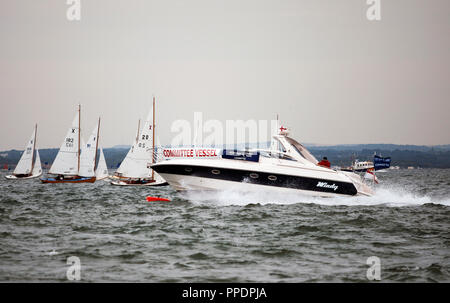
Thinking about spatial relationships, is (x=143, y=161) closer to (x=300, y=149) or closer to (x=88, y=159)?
(x=88, y=159)

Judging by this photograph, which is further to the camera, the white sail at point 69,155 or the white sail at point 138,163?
the white sail at point 69,155

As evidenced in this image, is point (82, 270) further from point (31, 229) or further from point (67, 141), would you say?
point (67, 141)

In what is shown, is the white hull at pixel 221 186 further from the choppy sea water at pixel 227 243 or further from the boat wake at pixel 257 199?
the choppy sea water at pixel 227 243

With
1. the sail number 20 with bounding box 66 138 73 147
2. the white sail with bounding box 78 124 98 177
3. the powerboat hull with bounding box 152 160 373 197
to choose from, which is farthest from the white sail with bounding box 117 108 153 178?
the powerboat hull with bounding box 152 160 373 197

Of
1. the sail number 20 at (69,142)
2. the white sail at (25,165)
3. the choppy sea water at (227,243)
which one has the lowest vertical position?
the white sail at (25,165)

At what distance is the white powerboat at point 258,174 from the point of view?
20.6m

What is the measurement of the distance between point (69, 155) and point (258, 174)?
39.0 meters

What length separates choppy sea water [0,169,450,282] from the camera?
9.46 meters

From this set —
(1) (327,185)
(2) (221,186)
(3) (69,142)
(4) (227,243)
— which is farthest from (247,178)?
(3) (69,142)

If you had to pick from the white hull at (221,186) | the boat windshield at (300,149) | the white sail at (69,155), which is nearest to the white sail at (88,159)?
the white sail at (69,155)

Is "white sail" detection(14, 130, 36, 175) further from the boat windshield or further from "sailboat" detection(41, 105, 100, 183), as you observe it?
the boat windshield

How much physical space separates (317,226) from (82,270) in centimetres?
826

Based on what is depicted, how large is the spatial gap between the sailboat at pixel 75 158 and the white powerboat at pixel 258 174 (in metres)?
34.8

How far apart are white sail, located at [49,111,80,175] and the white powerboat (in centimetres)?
3446
